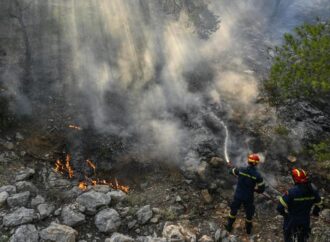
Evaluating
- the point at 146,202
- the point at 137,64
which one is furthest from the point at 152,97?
the point at 146,202

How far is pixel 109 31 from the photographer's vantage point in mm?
13219

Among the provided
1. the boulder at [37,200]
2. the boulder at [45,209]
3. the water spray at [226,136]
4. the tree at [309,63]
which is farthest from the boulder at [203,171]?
the boulder at [37,200]

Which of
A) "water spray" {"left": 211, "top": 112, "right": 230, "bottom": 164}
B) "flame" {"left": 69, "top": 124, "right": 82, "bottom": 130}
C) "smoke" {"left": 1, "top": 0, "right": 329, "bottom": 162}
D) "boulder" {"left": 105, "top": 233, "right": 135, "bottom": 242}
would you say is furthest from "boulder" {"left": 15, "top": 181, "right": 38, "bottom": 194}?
"water spray" {"left": 211, "top": 112, "right": 230, "bottom": 164}

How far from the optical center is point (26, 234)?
6.40m

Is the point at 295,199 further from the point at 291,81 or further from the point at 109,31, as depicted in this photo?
the point at 109,31

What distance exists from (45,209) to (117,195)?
154cm

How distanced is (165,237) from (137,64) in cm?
749

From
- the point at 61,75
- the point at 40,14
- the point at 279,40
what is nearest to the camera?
the point at 61,75

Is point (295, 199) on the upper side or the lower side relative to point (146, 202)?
lower

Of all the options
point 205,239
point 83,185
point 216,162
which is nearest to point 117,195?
point 83,185

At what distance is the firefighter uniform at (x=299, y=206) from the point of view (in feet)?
19.0

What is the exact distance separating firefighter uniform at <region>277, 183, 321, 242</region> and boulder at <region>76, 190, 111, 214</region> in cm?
360

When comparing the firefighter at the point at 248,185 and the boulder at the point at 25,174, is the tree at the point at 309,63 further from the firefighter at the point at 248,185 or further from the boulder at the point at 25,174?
the boulder at the point at 25,174

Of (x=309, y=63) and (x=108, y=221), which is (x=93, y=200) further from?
(x=309, y=63)
